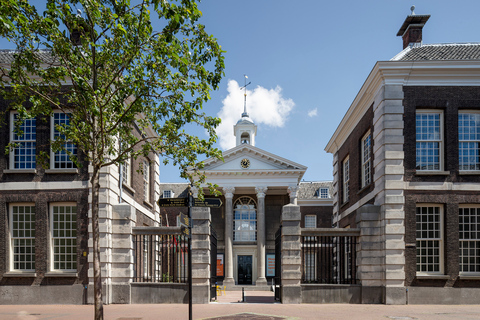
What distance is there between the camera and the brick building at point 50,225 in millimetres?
18781

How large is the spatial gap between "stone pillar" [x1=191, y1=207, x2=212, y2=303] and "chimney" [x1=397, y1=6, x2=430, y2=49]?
13411mm

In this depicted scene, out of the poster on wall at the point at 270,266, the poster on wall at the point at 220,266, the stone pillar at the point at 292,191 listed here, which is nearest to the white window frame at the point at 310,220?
the poster on wall at the point at 270,266

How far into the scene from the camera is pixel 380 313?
50.5 ft

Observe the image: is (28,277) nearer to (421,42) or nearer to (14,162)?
(14,162)

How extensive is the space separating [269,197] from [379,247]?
2922 cm

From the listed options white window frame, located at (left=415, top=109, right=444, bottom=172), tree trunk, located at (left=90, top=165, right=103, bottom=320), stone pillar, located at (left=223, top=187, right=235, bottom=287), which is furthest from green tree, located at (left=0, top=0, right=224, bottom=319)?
stone pillar, located at (left=223, top=187, right=235, bottom=287)

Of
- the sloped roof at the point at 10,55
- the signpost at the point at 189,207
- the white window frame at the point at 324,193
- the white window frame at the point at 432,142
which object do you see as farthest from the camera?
the white window frame at the point at 324,193

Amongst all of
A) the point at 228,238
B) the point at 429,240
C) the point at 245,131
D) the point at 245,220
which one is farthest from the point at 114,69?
the point at 245,131

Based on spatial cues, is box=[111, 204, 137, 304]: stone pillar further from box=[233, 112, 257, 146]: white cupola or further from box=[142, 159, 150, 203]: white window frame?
box=[233, 112, 257, 146]: white cupola

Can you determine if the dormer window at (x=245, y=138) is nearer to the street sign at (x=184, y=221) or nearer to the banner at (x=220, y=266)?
the banner at (x=220, y=266)

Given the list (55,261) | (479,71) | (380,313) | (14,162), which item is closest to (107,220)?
(55,261)

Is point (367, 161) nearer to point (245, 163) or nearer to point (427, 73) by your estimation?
point (427, 73)

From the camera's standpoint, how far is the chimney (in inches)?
933

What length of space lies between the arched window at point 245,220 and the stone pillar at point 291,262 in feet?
92.7
